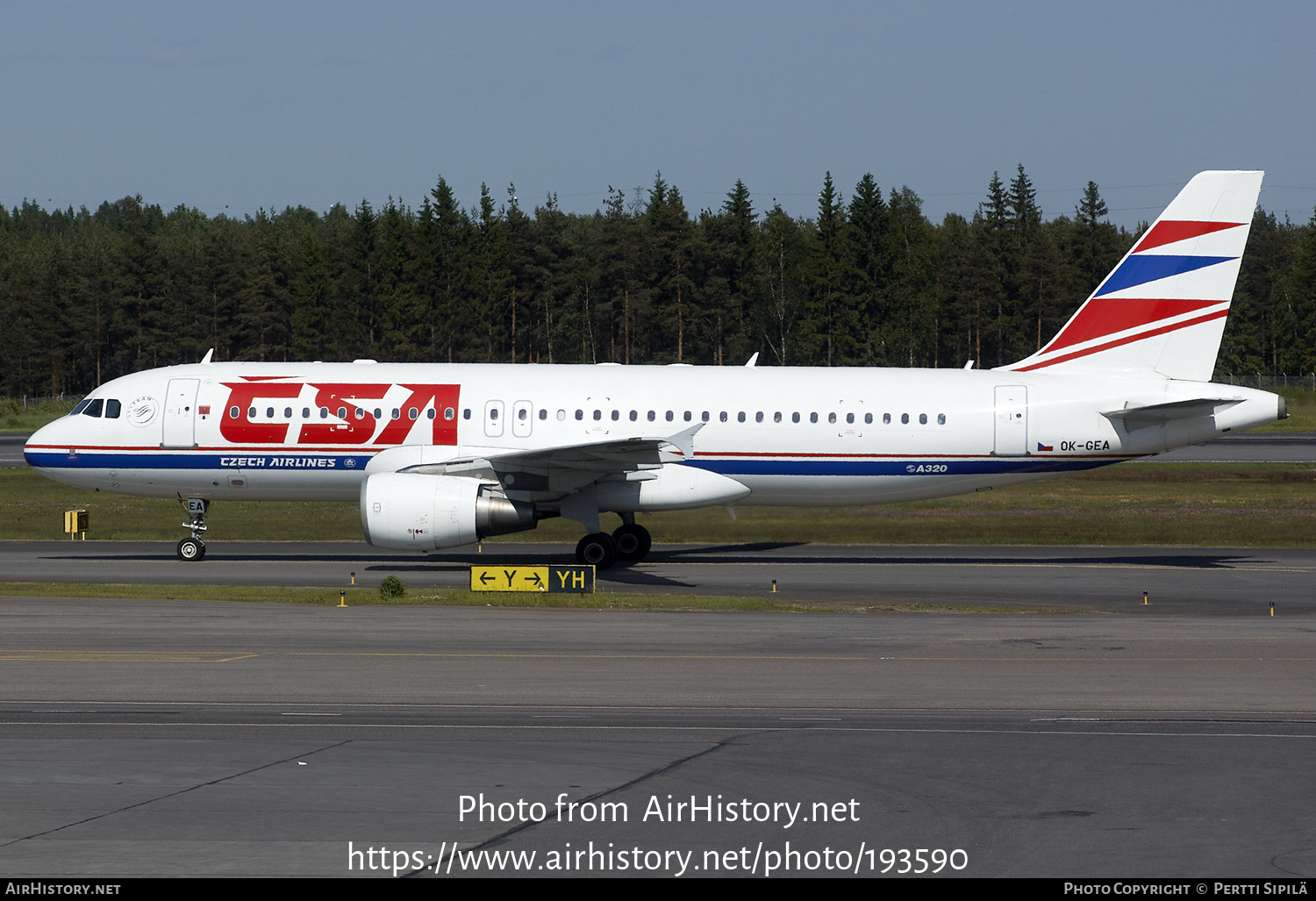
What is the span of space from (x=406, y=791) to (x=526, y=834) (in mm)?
1946

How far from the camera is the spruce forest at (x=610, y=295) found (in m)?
115

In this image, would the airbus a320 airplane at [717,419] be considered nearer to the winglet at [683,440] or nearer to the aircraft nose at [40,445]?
the aircraft nose at [40,445]

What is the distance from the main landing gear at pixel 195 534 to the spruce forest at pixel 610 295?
7704cm

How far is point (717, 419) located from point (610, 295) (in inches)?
3370

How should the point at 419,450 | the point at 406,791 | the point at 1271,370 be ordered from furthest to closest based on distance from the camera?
the point at 1271,370 → the point at 419,450 → the point at 406,791

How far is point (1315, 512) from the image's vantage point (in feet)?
151

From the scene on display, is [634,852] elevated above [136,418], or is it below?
below

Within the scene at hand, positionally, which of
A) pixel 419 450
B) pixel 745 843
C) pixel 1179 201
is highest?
pixel 1179 201

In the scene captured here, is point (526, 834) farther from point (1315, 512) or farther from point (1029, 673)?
point (1315, 512)

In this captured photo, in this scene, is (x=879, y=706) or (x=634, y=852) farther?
(x=879, y=706)

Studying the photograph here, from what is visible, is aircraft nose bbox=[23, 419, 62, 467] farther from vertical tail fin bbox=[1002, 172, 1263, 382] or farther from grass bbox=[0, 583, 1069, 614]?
vertical tail fin bbox=[1002, 172, 1263, 382]

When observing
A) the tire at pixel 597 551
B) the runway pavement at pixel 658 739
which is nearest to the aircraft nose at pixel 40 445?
the runway pavement at pixel 658 739

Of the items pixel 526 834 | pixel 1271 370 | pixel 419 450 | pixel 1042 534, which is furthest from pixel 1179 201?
pixel 1271 370

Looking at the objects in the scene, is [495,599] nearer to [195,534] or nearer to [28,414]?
[195,534]
